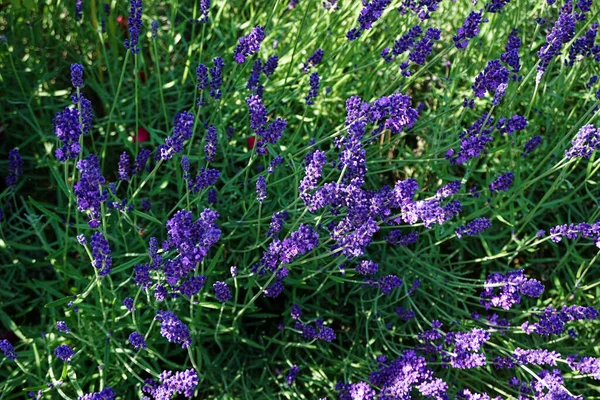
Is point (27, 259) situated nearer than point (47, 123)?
Yes

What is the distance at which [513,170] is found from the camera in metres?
3.13

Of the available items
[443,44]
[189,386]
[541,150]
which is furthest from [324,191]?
[443,44]

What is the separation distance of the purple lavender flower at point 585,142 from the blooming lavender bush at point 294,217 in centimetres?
1

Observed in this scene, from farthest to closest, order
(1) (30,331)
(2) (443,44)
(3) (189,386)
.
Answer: (2) (443,44), (1) (30,331), (3) (189,386)

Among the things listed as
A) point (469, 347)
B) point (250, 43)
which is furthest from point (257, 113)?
point (469, 347)

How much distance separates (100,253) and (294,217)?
31.9 inches

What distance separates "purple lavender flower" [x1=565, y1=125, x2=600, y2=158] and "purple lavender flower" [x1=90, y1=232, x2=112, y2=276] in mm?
1556

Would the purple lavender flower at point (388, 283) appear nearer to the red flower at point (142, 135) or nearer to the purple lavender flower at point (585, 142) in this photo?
the purple lavender flower at point (585, 142)

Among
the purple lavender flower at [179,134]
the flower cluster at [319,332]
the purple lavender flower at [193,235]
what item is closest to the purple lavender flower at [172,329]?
the purple lavender flower at [193,235]

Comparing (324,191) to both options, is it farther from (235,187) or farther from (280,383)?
(280,383)

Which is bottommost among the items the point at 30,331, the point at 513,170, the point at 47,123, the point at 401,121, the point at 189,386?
the point at 30,331

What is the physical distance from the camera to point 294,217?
247 centimetres

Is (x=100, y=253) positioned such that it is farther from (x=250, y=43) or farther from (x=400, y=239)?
(x=400, y=239)

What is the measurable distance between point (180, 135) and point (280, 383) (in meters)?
1.21
